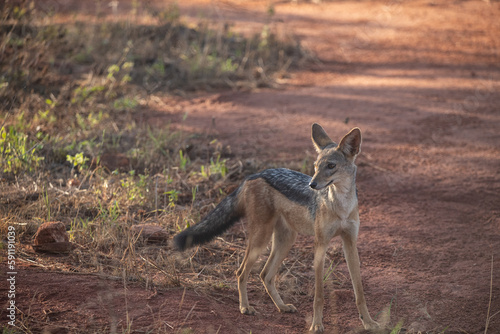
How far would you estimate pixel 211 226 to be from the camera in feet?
16.0

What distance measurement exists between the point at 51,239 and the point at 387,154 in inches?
204

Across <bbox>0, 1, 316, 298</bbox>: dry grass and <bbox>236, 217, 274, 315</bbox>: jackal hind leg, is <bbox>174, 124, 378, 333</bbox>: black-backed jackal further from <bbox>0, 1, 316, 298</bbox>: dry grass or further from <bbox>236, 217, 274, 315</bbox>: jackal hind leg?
<bbox>0, 1, 316, 298</bbox>: dry grass

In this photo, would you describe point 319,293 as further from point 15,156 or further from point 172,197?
point 15,156

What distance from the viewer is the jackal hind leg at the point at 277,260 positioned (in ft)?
15.9

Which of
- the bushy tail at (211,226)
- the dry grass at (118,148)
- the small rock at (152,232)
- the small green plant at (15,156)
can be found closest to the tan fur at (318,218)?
the bushy tail at (211,226)

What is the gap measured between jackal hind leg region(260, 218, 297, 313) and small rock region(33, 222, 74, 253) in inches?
79.9

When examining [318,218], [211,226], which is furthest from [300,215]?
[211,226]

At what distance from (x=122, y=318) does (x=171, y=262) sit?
3.42ft

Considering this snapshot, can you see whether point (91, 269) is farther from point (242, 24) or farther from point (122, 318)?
point (242, 24)

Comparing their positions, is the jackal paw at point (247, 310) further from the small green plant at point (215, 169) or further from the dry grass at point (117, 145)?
the small green plant at point (215, 169)

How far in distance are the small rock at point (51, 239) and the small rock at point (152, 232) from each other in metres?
0.72

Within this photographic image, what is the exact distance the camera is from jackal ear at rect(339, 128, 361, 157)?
443 cm

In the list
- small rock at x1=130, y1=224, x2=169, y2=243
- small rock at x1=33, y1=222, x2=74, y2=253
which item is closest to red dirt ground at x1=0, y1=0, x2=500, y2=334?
small rock at x1=33, y1=222, x2=74, y2=253

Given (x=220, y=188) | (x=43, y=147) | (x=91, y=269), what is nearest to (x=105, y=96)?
(x=43, y=147)
